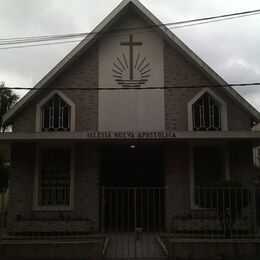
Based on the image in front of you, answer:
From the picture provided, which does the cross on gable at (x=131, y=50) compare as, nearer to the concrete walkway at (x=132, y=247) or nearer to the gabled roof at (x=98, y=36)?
the gabled roof at (x=98, y=36)

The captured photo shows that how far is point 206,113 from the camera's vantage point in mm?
15383

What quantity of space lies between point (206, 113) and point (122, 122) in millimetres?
2739

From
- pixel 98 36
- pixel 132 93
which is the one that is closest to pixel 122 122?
pixel 132 93

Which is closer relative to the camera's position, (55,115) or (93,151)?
(93,151)

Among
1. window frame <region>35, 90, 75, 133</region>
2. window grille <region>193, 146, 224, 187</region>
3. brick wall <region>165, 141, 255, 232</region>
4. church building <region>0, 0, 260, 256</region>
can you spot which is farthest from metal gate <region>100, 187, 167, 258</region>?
window frame <region>35, 90, 75, 133</region>

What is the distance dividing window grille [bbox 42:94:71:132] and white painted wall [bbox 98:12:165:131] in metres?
1.13

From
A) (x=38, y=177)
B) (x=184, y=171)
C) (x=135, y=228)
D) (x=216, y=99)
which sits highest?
(x=216, y=99)

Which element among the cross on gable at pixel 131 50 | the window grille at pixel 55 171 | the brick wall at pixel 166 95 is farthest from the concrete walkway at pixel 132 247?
the cross on gable at pixel 131 50

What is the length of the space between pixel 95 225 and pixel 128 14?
705 centimetres

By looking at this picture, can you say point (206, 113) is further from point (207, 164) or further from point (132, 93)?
point (132, 93)

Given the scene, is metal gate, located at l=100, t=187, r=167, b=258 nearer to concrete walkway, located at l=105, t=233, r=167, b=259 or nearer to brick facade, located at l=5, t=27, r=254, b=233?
concrete walkway, located at l=105, t=233, r=167, b=259

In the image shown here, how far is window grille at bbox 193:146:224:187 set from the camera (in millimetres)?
15180

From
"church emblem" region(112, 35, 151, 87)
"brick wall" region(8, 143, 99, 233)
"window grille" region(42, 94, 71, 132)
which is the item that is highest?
"church emblem" region(112, 35, 151, 87)

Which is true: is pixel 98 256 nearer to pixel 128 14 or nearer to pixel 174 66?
pixel 174 66
